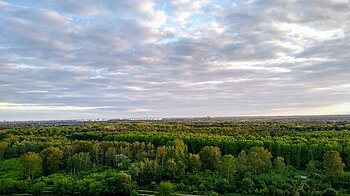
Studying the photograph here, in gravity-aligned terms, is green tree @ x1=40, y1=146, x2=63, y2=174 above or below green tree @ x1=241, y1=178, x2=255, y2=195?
above

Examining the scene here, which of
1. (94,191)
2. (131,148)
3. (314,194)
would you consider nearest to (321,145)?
(314,194)

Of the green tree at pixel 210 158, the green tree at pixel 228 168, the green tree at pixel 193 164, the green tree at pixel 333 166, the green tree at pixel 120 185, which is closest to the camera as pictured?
the green tree at pixel 120 185

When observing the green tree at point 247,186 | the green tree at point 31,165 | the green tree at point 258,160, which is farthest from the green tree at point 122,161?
the green tree at point 247,186

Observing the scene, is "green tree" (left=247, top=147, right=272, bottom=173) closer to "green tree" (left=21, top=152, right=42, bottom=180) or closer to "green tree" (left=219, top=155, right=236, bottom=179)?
"green tree" (left=219, top=155, right=236, bottom=179)

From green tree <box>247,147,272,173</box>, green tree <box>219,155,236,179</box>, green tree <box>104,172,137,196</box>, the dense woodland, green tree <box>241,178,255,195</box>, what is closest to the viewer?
A: green tree <box>241,178,255,195</box>

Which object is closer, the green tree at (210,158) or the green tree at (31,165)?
the green tree at (31,165)

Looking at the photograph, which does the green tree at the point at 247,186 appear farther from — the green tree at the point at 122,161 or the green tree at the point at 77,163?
the green tree at the point at 77,163

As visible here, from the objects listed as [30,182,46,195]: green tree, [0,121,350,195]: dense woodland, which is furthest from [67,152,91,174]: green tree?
[30,182,46,195]: green tree

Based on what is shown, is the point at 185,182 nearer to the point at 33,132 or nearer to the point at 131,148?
the point at 131,148
